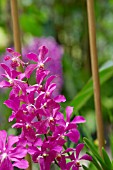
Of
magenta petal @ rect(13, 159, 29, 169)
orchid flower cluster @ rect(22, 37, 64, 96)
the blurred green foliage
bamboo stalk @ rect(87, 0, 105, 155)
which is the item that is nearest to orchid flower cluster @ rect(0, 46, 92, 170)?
magenta petal @ rect(13, 159, 29, 169)

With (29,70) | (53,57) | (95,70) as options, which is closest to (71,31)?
(53,57)

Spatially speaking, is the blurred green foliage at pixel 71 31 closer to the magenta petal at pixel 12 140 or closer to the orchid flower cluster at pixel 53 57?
the orchid flower cluster at pixel 53 57

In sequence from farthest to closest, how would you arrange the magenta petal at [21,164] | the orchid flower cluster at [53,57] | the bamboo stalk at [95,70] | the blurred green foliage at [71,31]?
the blurred green foliage at [71,31] < the orchid flower cluster at [53,57] < the bamboo stalk at [95,70] < the magenta petal at [21,164]

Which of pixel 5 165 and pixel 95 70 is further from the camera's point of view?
pixel 95 70

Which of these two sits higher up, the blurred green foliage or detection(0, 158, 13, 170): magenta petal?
the blurred green foliage

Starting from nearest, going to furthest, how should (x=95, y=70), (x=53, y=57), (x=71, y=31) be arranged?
(x=95, y=70) < (x=53, y=57) < (x=71, y=31)

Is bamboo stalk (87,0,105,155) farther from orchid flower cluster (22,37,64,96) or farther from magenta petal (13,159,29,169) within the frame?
orchid flower cluster (22,37,64,96)

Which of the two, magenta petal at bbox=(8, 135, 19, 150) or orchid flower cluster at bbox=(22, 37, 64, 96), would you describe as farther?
orchid flower cluster at bbox=(22, 37, 64, 96)

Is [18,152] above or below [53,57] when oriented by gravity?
below

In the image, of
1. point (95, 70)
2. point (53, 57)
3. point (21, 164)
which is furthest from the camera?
point (53, 57)

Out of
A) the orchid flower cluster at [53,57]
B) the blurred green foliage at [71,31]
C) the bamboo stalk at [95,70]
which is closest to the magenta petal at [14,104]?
the bamboo stalk at [95,70]

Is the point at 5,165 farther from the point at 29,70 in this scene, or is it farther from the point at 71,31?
the point at 71,31

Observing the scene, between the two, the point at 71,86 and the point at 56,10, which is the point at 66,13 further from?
the point at 71,86

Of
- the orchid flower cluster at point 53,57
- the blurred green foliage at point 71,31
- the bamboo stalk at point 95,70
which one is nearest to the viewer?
the bamboo stalk at point 95,70
